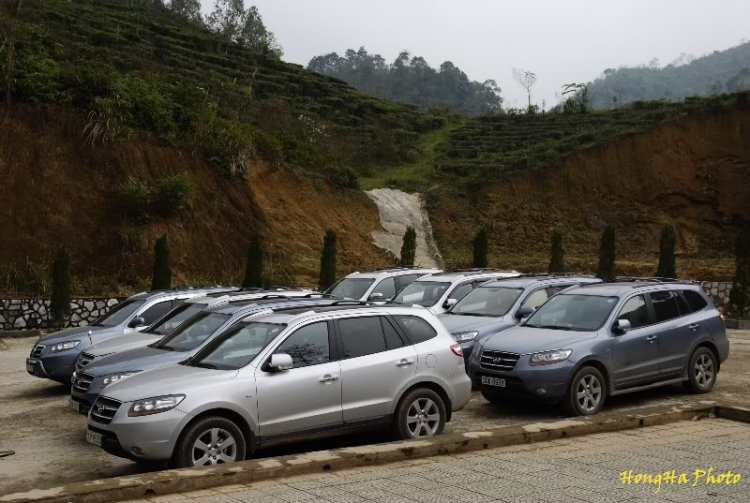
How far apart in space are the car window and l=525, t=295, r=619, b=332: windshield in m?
1.60

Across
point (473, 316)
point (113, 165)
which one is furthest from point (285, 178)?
point (473, 316)

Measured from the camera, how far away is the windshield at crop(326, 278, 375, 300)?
668 inches

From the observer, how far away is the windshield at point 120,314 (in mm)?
13875

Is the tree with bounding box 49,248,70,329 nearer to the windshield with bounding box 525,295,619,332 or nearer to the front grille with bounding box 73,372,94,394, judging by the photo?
the front grille with bounding box 73,372,94,394

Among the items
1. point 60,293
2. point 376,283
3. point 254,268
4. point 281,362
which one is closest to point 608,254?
point 254,268

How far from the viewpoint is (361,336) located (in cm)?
864

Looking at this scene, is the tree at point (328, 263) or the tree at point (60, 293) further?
the tree at point (328, 263)

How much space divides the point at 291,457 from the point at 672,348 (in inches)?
267

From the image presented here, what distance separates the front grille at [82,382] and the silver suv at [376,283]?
711 centimetres

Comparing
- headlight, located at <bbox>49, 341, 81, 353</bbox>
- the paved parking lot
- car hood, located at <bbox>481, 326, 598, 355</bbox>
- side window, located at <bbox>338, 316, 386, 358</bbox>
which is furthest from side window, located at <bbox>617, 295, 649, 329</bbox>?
headlight, located at <bbox>49, 341, 81, 353</bbox>

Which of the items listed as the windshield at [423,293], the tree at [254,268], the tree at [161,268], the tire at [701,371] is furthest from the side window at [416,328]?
the tree at [254,268]

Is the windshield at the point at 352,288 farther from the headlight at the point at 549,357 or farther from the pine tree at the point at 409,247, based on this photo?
the pine tree at the point at 409,247

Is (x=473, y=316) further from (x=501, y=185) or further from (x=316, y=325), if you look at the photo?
(x=501, y=185)

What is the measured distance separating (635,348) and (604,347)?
2.25 ft
